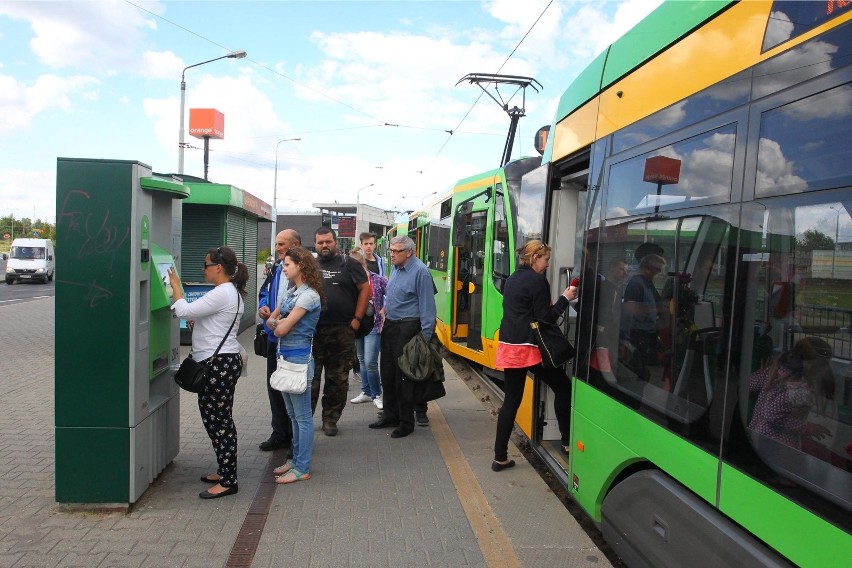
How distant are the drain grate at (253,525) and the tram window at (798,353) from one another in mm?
2620

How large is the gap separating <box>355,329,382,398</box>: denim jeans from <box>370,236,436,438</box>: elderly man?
2.68ft

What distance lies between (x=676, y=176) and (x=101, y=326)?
343cm

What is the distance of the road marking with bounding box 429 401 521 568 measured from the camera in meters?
3.68

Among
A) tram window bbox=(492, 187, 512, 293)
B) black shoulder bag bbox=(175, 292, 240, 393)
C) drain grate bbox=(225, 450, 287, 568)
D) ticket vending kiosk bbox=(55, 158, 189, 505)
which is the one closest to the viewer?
drain grate bbox=(225, 450, 287, 568)

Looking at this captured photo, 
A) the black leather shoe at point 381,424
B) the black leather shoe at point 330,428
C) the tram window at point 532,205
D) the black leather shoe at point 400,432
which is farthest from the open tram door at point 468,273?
the black leather shoe at point 330,428

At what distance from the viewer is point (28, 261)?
1240 inches

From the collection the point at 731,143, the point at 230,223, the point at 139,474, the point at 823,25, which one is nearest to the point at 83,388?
the point at 139,474

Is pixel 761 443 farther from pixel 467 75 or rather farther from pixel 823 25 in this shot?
pixel 467 75

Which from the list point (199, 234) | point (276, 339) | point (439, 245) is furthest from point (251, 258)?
point (276, 339)

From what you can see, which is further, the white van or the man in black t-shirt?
the white van

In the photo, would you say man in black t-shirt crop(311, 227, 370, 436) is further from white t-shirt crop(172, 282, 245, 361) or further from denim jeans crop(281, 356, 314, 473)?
white t-shirt crop(172, 282, 245, 361)

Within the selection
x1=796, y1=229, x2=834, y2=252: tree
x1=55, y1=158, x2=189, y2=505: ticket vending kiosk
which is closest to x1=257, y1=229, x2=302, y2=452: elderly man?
x1=55, y1=158, x2=189, y2=505: ticket vending kiosk

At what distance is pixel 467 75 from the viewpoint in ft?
43.7

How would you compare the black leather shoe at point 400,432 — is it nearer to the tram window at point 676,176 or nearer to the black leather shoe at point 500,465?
the black leather shoe at point 500,465
